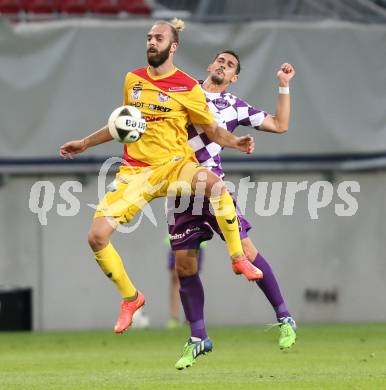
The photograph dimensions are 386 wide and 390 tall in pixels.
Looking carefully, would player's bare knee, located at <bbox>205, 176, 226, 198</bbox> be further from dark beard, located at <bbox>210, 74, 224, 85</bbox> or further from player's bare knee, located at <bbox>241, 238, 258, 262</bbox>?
dark beard, located at <bbox>210, 74, 224, 85</bbox>

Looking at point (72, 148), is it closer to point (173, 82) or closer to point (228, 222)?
point (173, 82)

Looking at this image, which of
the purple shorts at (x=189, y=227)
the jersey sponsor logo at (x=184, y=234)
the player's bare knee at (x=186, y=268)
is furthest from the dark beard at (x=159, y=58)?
the player's bare knee at (x=186, y=268)

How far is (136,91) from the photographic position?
9.77 m

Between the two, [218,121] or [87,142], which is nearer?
[87,142]

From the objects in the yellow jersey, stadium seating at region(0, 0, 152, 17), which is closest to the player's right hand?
the yellow jersey

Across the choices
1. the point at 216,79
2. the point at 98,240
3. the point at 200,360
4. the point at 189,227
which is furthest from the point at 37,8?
the point at 98,240

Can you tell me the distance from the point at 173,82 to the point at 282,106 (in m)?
1.02

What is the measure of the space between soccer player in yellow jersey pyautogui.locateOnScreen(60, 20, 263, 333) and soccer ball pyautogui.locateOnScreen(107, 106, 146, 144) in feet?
1.14

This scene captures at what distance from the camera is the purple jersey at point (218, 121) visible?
413 inches

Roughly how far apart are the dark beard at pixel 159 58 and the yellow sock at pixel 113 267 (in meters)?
1.35

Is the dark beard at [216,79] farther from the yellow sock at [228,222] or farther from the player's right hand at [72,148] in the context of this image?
the player's right hand at [72,148]

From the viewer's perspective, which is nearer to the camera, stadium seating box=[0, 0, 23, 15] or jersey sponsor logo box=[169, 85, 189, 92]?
jersey sponsor logo box=[169, 85, 189, 92]

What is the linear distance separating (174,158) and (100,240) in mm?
808

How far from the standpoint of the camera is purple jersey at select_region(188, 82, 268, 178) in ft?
34.4
